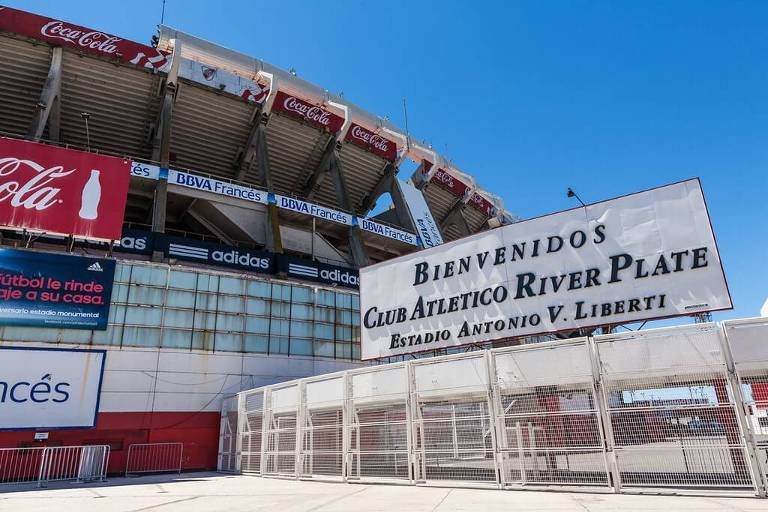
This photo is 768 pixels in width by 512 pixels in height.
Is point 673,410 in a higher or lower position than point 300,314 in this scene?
lower

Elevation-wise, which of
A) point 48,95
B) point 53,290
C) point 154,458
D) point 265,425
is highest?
point 48,95

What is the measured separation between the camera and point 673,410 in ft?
26.1

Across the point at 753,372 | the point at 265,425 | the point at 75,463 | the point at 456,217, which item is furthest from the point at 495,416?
the point at 456,217

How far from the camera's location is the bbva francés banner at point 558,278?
405 inches

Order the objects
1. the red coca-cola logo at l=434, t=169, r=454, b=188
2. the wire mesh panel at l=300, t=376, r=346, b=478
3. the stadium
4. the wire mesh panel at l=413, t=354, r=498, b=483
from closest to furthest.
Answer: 1. the stadium
2. the wire mesh panel at l=413, t=354, r=498, b=483
3. the wire mesh panel at l=300, t=376, r=346, b=478
4. the red coca-cola logo at l=434, t=169, r=454, b=188

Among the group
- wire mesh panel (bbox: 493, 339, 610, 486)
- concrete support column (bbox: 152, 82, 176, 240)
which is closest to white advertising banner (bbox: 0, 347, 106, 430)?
concrete support column (bbox: 152, 82, 176, 240)

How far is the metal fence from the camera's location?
7711mm

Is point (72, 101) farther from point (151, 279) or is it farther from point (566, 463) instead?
point (566, 463)

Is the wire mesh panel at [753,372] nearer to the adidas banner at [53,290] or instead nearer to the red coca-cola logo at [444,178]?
the adidas banner at [53,290]

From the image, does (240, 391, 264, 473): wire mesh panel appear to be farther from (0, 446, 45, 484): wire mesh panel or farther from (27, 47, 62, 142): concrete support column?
(27, 47, 62, 142): concrete support column

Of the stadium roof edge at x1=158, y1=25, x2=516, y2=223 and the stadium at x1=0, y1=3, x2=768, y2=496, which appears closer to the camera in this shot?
the stadium at x1=0, y1=3, x2=768, y2=496

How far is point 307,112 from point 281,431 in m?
26.0

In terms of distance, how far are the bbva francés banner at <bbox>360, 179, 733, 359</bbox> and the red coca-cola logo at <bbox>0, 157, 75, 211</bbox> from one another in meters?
16.4

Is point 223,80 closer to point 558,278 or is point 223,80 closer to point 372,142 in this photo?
point 372,142
